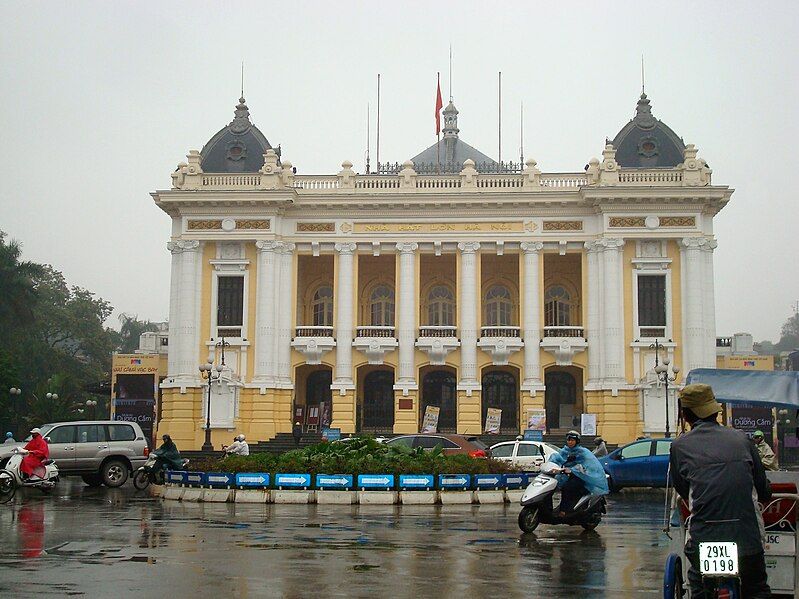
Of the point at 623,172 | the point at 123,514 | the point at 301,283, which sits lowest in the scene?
the point at 123,514

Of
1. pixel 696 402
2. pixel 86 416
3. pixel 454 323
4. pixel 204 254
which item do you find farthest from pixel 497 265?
pixel 696 402

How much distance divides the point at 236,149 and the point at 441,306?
40.5ft

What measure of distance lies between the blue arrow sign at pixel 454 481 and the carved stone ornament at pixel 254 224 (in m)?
25.4

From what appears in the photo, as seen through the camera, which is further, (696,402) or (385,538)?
(385,538)

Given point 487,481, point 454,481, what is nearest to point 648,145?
point 487,481

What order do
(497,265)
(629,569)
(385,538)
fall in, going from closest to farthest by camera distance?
(629,569), (385,538), (497,265)

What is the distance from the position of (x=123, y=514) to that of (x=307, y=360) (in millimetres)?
27138

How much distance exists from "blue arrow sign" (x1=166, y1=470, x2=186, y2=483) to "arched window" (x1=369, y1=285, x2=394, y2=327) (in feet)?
85.1

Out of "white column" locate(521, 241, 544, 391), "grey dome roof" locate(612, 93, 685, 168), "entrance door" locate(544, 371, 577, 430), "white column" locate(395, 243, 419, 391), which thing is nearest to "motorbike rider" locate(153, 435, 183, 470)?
"white column" locate(395, 243, 419, 391)

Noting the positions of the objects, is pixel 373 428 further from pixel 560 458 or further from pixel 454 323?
pixel 560 458

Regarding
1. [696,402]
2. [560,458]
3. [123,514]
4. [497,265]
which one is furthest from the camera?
[497,265]

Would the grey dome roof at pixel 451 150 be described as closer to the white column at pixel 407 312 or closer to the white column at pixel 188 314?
the white column at pixel 407 312

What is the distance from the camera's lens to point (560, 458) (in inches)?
629

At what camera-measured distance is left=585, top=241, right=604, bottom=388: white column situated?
4472cm
